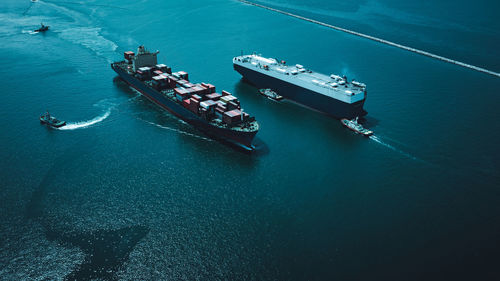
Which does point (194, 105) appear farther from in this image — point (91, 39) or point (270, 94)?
point (91, 39)

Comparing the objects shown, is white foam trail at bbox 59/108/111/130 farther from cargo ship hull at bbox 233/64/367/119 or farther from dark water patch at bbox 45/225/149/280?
cargo ship hull at bbox 233/64/367/119

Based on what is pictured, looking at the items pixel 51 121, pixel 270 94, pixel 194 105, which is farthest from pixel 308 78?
pixel 51 121

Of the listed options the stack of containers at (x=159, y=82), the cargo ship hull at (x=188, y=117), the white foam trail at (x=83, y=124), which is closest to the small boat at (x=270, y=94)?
the cargo ship hull at (x=188, y=117)

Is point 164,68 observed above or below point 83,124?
above

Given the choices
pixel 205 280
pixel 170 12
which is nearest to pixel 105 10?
pixel 170 12

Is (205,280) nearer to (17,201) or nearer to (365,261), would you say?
(365,261)

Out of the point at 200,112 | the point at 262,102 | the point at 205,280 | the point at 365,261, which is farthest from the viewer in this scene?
the point at 262,102
